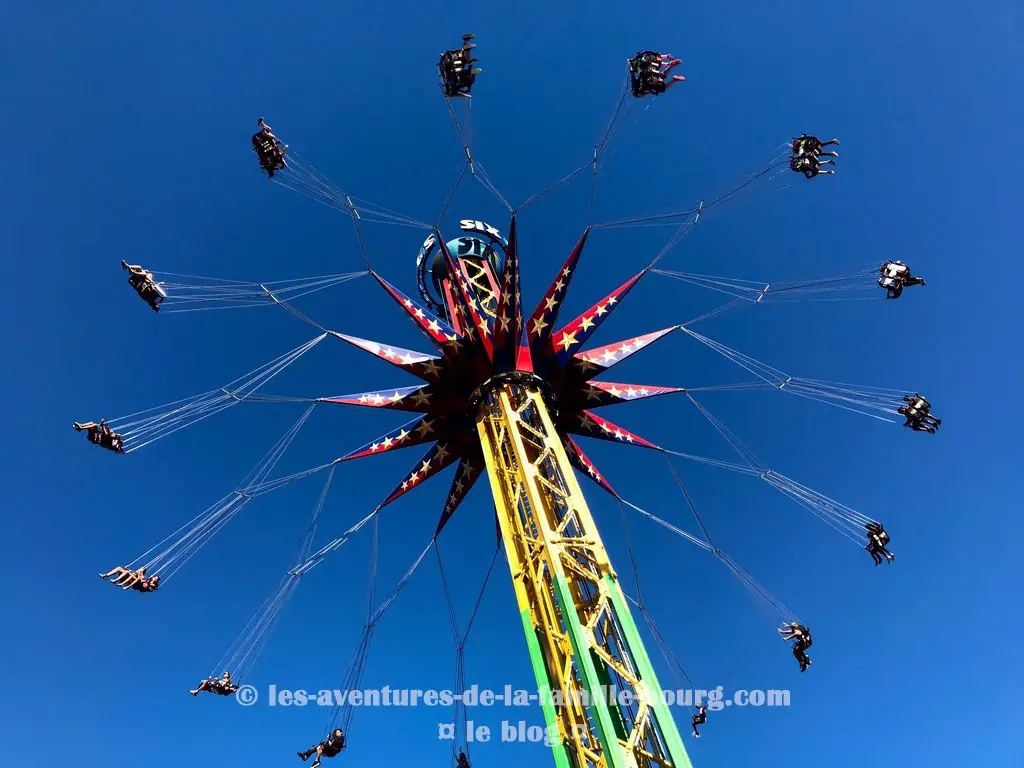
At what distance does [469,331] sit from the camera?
43.1 feet

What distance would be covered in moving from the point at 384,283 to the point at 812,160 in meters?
9.72

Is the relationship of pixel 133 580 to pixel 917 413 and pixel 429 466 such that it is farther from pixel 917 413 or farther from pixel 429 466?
pixel 917 413

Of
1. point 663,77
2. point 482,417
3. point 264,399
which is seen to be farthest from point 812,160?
point 264,399

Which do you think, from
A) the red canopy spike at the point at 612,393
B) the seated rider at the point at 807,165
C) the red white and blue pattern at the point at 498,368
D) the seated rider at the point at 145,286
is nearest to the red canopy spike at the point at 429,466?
the red white and blue pattern at the point at 498,368

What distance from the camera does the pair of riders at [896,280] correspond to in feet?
43.4

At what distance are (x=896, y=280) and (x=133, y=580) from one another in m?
16.4

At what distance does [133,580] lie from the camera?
396 inches

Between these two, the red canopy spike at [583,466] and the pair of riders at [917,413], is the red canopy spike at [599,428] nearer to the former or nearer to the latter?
the red canopy spike at [583,466]

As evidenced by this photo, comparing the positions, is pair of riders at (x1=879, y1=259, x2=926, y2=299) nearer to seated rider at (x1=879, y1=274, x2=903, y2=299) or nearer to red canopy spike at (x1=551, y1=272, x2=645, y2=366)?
seated rider at (x1=879, y1=274, x2=903, y2=299)

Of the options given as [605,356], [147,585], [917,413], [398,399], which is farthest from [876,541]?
[147,585]

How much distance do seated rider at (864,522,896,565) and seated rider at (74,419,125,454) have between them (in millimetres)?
14803

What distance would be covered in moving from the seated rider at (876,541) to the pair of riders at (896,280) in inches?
199

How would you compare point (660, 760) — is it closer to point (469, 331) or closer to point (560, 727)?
point (560, 727)

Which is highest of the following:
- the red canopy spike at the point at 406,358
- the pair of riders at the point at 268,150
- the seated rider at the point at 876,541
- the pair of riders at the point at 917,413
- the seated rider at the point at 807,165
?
the pair of riders at the point at 268,150
